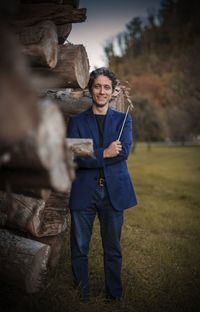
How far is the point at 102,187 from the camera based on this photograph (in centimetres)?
379

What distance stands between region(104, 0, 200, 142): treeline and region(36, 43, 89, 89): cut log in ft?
79.8

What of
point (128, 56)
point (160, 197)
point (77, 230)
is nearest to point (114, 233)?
point (77, 230)

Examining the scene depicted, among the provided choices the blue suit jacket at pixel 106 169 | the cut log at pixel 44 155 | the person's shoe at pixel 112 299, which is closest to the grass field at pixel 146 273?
the person's shoe at pixel 112 299

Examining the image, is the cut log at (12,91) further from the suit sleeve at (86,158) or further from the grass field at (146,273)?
the grass field at (146,273)

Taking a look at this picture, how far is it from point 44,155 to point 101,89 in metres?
2.21

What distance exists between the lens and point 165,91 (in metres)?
88.8

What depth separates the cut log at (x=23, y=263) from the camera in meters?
3.32

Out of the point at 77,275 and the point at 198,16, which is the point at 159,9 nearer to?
the point at 198,16

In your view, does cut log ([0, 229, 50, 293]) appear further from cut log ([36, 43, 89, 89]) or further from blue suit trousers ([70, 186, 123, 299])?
cut log ([36, 43, 89, 89])

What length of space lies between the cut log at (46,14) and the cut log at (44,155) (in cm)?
181

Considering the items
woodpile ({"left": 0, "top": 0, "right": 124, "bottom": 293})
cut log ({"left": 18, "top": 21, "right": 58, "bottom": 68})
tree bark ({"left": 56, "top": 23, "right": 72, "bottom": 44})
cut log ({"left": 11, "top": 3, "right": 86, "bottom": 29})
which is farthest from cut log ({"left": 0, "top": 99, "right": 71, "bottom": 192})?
tree bark ({"left": 56, "top": 23, "right": 72, "bottom": 44})

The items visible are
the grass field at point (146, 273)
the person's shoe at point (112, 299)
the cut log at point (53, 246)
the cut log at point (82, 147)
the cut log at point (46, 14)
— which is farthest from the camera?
the cut log at point (53, 246)

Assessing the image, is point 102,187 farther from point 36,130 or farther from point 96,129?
point 36,130

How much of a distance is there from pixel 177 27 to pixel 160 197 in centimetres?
14433
